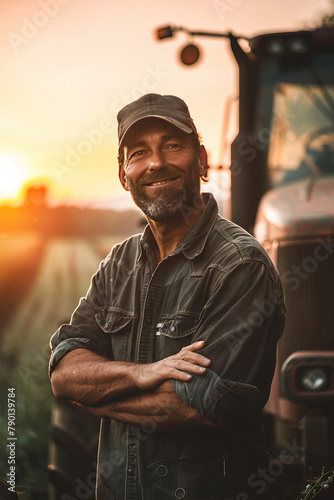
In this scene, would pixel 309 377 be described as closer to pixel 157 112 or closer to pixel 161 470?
pixel 161 470

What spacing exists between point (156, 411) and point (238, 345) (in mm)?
395

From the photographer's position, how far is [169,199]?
259 centimetres

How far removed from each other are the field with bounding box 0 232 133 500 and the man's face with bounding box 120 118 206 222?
1785 mm

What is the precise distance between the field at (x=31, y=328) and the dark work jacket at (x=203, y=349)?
51.4 inches

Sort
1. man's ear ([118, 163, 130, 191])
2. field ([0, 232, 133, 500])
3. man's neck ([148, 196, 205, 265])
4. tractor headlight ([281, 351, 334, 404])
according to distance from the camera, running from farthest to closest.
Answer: field ([0, 232, 133, 500]), tractor headlight ([281, 351, 334, 404]), man's ear ([118, 163, 130, 191]), man's neck ([148, 196, 205, 265])

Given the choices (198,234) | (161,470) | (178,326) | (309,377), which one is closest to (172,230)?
(198,234)

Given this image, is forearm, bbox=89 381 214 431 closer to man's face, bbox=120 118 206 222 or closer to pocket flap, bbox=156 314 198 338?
pocket flap, bbox=156 314 198 338

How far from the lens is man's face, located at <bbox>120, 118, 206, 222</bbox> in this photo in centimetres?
258

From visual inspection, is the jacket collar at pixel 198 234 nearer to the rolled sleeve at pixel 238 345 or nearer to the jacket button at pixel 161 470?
the rolled sleeve at pixel 238 345

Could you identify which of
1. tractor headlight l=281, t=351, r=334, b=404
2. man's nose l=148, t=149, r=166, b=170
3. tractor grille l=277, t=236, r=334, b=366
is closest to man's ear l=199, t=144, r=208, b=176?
man's nose l=148, t=149, r=166, b=170

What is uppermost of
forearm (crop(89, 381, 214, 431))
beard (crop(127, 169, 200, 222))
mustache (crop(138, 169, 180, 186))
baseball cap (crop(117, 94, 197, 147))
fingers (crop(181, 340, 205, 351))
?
baseball cap (crop(117, 94, 197, 147))

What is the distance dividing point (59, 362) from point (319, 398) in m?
1.77

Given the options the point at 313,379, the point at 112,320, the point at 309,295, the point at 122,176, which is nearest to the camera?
the point at 112,320

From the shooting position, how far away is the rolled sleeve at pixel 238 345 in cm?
221
